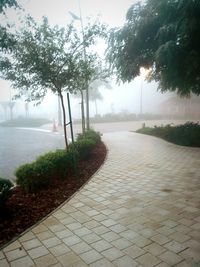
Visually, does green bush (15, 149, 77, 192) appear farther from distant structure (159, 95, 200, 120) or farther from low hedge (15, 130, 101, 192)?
distant structure (159, 95, 200, 120)

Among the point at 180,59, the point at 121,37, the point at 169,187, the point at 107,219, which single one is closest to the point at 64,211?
the point at 107,219

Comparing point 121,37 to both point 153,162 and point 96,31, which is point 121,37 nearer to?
point 96,31

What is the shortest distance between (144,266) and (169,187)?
399cm

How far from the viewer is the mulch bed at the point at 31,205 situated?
4887mm

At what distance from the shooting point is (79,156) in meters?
10.9

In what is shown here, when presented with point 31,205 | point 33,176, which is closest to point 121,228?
point 31,205

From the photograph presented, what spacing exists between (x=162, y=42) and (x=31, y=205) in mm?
11244

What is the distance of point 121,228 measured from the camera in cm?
481

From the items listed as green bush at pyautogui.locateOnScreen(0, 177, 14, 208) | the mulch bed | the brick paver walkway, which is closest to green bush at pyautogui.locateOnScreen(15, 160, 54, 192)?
the mulch bed

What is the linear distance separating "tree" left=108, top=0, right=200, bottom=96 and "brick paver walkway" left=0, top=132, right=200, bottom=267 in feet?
23.0

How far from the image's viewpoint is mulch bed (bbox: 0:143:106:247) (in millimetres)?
4887

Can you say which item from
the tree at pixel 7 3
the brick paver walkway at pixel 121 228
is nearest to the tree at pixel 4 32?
the tree at pixel 7 3

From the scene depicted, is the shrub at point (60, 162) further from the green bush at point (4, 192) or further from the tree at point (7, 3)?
the tree at point (7, 3)

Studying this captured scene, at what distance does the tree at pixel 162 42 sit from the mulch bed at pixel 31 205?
7.93 m
